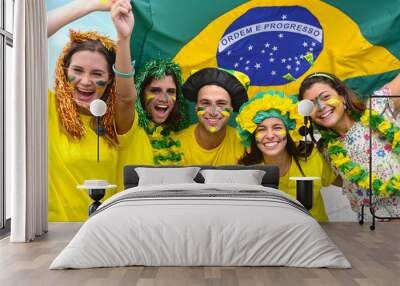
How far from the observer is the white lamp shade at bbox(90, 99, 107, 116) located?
269 inches

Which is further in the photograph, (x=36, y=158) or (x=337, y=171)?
(x=337, y=171)

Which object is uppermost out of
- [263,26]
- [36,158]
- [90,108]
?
[263,26]

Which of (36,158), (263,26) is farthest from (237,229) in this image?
(263,26)

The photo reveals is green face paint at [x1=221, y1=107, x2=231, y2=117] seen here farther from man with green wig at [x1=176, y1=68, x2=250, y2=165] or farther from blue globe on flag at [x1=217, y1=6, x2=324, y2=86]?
blue globe on flag at [x1=217, y1=6, x2=324, y2=86]

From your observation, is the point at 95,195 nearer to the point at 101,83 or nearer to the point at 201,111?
the point at 101,83

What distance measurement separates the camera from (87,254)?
4246 millimetres

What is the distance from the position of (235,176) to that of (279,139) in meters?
1.04

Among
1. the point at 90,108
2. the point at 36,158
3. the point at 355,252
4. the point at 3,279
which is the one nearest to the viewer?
the point at 3,279

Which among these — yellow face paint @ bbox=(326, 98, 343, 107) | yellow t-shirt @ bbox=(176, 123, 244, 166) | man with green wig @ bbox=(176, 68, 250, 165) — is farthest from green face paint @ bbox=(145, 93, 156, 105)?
yellow face paint @ bbox=(326, 98, 343, 107)

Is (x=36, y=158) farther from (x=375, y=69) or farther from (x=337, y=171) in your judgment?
(x=375, y=69)

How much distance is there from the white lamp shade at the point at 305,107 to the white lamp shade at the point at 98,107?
2426 mm

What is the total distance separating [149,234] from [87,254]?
0.49 metres

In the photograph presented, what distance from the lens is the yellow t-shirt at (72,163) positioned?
7.16 meters

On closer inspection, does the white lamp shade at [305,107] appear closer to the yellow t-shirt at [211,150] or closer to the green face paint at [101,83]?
the yellow t-shirt at [211,150]
